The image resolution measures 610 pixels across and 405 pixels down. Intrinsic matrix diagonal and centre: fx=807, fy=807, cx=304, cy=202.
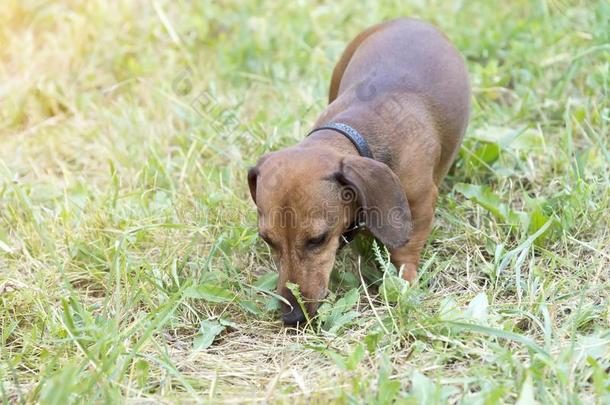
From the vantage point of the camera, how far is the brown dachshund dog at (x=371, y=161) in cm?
327

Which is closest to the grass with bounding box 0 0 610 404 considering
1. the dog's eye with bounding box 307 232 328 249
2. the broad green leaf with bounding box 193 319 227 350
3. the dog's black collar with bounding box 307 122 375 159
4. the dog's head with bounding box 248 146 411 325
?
the broad green leaf with bounding box 193 319 227 350

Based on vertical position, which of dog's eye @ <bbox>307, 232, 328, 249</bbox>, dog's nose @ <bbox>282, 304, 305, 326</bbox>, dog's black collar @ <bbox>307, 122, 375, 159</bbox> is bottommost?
dog's nose @ <bbox>282, 304, 305, 326</bbox>

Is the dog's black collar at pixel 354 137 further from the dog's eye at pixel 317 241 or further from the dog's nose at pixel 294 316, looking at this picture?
the dog's nose at pixel 294 316

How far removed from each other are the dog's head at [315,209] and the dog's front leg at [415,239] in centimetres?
34

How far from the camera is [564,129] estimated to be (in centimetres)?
483

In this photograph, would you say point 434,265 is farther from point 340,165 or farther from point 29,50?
point 29,50

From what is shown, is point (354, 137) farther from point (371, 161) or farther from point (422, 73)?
point (422, 73)

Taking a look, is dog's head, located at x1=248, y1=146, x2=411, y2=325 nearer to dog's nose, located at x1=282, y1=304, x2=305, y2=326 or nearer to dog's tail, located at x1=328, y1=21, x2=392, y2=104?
dog's nose, located at x1=282, y1=304, x2=305, y2=326

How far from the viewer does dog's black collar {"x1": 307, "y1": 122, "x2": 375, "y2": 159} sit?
3.59 metres

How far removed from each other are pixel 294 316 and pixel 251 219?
0.99 meters

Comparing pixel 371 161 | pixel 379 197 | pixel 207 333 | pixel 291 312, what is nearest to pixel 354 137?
pixel 371 161

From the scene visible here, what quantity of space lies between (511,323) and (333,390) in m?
0.84

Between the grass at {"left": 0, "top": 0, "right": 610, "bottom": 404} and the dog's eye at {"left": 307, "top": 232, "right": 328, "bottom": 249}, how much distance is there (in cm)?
23

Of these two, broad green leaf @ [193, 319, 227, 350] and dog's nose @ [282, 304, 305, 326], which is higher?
dog's nose @ [282, 304, 305, 326]
